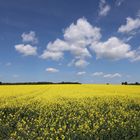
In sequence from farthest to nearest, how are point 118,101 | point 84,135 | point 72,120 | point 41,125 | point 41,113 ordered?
point 118,101, point 41,113, point 72,120, point 41,125, point 84,135

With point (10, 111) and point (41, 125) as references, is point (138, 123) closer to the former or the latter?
point (41, 125)

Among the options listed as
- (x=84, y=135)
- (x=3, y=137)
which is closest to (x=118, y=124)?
(x=84, y=135)

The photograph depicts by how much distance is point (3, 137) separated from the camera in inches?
455

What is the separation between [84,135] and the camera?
10.7 m

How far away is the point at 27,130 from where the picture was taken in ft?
39.7

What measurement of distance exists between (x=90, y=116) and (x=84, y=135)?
3.68 meters

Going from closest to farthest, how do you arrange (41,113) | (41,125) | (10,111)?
1. (41,125)
2. (41,113)
3. (10,111)

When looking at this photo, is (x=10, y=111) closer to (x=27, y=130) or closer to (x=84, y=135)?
(x=27, y=130)

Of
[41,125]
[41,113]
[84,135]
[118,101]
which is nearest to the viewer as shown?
[84,135]

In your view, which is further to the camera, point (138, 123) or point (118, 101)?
point (118, 101)

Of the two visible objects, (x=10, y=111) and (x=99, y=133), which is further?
(x=10, y=111)

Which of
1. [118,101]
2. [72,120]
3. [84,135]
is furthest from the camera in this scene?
[118,101]

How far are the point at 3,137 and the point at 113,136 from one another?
14.1 feet

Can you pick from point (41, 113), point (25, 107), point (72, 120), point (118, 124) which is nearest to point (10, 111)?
point (25, 107)
